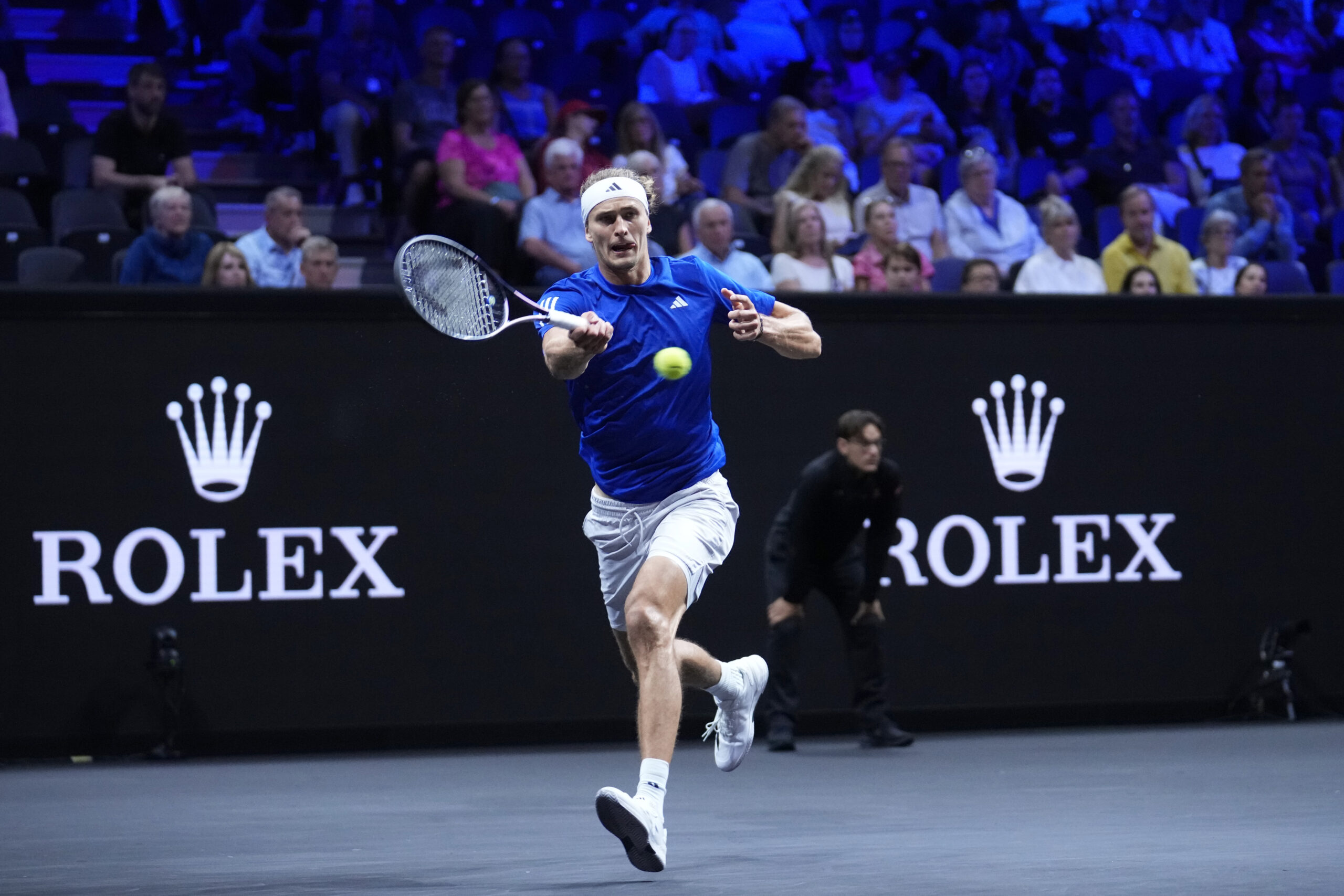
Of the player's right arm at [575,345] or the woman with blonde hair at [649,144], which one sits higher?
the woman with blonde hair at [649,144]

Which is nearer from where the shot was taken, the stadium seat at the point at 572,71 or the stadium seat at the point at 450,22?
the stadium seat at the point at 450,22

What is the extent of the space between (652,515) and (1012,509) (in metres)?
3.72

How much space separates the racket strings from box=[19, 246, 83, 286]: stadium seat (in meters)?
4.55

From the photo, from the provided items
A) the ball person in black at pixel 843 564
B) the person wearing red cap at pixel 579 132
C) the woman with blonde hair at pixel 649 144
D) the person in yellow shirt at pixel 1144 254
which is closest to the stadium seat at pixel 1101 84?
the person in yellow shirt at pixel 1144 254

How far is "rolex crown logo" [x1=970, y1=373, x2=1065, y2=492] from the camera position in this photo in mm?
9094

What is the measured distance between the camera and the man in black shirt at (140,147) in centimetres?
1038

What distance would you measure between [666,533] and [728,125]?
24.4ft

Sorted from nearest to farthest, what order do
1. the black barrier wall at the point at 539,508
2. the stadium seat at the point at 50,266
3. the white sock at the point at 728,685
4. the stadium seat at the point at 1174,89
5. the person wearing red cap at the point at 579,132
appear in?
the white sock at the point at 728,685, the black barrier wall at the point at 539,508, the stadium seat at the point at 50,266, the person wearing red cap at the point at 579,132, the stadium seat at the point at 1174,89

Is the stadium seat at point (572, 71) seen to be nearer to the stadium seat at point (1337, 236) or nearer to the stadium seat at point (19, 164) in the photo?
the stadium seat at point (19, 164)

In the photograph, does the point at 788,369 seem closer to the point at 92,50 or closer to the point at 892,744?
the point at 892,744

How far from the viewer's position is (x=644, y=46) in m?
13.0

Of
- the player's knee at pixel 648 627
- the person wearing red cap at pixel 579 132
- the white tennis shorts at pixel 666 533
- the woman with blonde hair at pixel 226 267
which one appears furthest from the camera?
the person wearing red cap at pixel 579 132

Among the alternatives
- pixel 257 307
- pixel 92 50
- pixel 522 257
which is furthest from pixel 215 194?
pixel 257 307

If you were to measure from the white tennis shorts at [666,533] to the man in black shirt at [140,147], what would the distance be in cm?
533
